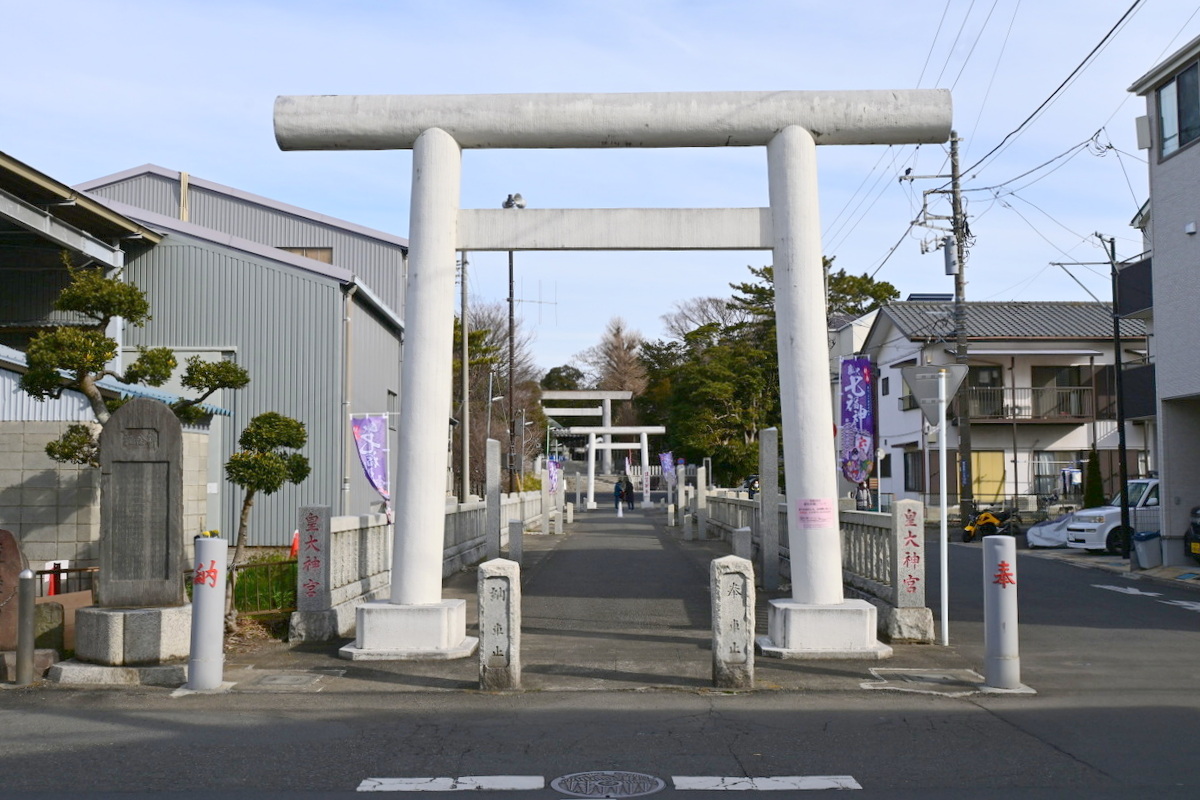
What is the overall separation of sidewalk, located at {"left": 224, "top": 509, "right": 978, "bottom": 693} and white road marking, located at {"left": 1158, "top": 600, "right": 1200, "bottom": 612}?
18.4 ft

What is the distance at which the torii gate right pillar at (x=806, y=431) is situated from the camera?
10398mm

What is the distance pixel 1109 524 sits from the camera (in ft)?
83.8

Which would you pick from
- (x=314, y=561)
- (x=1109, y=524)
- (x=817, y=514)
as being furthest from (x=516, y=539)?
(x=1109, y=524)

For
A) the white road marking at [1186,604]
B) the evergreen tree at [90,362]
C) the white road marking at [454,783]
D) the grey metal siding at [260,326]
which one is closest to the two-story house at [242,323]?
the grey metal siding at [260,326]

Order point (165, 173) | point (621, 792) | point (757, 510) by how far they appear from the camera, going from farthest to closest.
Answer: point (165, 173) < point (757, 510) < point (621, 792)

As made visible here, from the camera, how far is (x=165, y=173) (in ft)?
97.6

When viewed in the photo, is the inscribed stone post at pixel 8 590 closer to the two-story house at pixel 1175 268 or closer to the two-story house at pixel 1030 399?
the two-story house at pixel 1175 268

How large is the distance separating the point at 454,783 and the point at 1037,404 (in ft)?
129

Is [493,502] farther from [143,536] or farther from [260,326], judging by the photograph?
[143,536]

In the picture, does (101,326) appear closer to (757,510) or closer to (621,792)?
(621,792)

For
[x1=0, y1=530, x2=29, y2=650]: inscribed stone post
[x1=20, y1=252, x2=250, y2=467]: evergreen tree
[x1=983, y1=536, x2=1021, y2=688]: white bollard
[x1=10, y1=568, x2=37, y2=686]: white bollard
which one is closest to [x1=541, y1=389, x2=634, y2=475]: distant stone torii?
[x1=20, y1=252, x2=250, y2=467]: evergreen tree

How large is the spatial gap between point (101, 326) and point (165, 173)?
18.6 m

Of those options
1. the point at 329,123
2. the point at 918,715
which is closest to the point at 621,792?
the point at 918,715

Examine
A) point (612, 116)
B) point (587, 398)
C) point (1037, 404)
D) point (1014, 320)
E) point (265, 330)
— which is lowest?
point (1037, 404)
